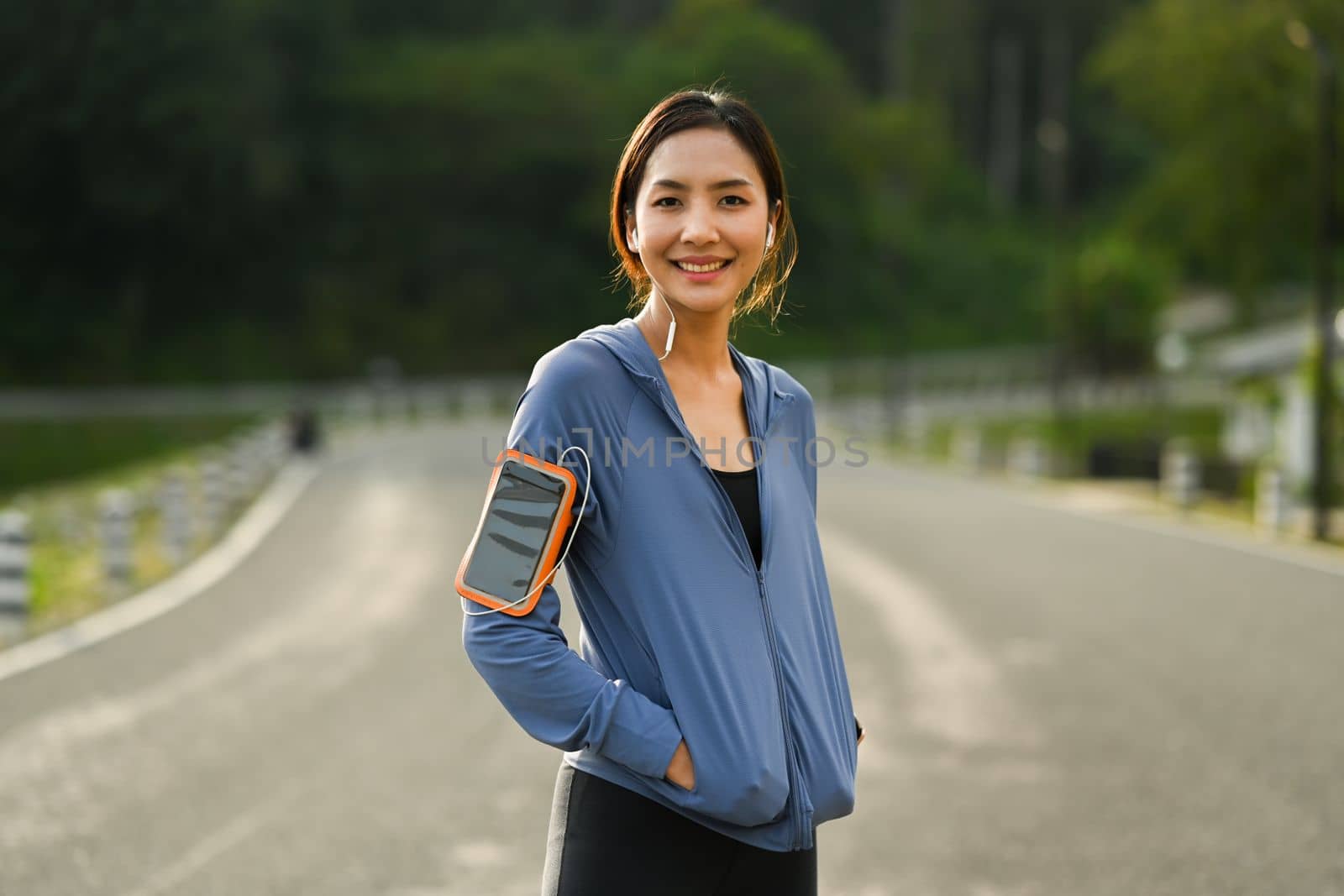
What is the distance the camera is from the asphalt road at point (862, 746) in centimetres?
600

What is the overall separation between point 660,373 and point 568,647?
1.41 ft

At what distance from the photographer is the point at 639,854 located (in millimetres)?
2402

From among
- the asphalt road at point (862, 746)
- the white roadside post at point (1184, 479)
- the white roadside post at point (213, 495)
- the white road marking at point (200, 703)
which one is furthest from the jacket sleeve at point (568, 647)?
the white roadside post at point (1184, 479)

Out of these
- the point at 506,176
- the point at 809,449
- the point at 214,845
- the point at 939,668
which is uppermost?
the point at 506,176

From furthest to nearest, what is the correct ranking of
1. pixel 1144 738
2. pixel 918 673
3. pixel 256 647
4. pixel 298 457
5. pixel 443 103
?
pixel 443 103 → pixel 298 457 → pixel 256 647 → pixel 918 673 → pixel 1144 738

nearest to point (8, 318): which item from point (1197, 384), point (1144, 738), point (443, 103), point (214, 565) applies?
point (443, 103)

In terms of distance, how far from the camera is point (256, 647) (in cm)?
1113

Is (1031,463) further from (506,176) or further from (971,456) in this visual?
(506,176)

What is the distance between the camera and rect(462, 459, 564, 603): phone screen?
7.64 feet

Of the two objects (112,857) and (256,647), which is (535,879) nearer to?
(112,857)

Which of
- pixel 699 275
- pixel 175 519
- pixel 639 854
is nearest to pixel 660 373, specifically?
pixel 699 275

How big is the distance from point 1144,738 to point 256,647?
19.3 feet

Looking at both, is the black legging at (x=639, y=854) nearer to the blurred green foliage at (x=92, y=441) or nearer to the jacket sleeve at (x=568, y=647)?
the jacket sleeve at (x=568, y=647)

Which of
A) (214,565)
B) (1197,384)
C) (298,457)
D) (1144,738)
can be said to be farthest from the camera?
(1197,384)
